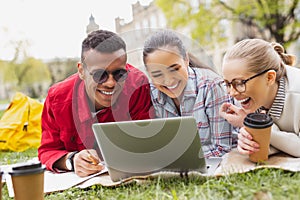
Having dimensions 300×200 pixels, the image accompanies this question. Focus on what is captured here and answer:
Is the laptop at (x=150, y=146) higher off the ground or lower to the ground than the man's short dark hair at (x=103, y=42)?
lower

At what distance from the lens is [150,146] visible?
1876mm

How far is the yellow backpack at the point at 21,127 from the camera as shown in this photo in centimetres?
444

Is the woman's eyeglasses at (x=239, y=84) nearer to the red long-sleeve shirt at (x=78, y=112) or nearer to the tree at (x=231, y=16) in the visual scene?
the red long-sleeve shirt at (x=78, y=112)

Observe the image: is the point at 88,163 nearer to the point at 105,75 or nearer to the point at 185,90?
the point at 105,75

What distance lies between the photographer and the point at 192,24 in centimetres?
1358

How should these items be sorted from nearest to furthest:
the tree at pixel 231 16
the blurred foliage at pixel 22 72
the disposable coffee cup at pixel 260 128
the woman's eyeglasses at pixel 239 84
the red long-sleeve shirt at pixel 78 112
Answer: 1. the disposable coffee cup at pixel 260 128
2. the woman's eyeglasses at pixel 239 84
3. the red long-sleeve shirt at pixel 78 112
4. the tree at pixel 231 16
5. the blurred foliage at pixel 22 72

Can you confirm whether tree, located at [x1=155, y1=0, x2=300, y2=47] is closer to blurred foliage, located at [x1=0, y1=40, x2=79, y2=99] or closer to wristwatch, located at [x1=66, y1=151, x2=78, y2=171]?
blurred foliage, located at [x1=0, y1=40, x2=79, y2=99]

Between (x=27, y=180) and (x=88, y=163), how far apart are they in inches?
26.2

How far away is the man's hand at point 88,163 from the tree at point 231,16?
1113 cm

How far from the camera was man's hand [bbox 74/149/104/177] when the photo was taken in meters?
2.29

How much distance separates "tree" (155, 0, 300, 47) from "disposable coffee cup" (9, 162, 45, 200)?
11739mm

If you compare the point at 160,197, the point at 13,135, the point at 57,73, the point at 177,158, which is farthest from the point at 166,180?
the point at 57,73

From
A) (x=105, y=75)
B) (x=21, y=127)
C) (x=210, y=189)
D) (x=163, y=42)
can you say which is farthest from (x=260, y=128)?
(x=21, y=127)

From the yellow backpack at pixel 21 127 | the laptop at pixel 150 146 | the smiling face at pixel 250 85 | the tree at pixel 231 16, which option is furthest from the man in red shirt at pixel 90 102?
the tree at pixel 231 16
